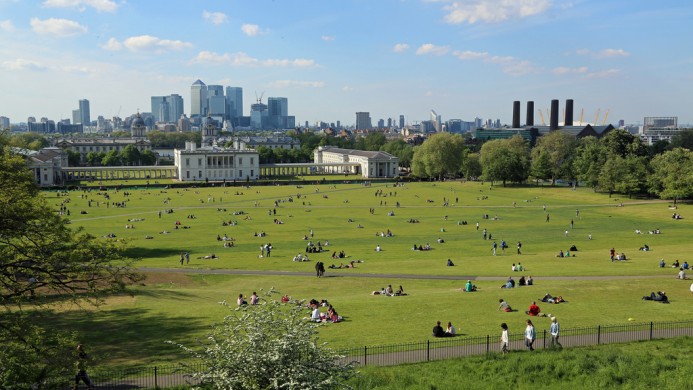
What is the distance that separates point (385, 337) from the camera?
22141 mm

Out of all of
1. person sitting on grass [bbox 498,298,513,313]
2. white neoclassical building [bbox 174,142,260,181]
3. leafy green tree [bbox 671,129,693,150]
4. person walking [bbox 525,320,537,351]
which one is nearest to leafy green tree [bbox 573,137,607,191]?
leafy green tree [bbox 671,129,693,150]

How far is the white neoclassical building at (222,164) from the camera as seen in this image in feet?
493

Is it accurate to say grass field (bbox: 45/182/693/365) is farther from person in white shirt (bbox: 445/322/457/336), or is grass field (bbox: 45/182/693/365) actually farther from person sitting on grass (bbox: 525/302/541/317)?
person in white shirt (bbox: 445/322/457/336)

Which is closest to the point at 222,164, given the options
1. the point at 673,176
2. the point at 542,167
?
the point at 542,167

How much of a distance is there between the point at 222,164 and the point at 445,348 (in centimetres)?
13870

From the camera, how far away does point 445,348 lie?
2039cm

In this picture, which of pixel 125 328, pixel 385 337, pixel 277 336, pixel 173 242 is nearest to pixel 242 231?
pixel 173 242

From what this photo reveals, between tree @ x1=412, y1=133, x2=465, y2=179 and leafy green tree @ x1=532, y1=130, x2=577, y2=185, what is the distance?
56.3 ft

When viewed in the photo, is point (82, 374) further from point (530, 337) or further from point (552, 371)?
point (530, 337)

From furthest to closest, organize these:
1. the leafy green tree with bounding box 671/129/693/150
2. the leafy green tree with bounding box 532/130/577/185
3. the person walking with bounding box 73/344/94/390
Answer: the leafy green tree with bounding box 671/129/693/150 → the leafy green tree with bounding box 532/130/577/185 → the person walking with bounding box 73/344/94/390

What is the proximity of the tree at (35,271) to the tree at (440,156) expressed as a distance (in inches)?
4373

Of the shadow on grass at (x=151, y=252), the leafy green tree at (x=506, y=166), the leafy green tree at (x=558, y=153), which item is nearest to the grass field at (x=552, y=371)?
the shadow on grass at (x=151, y=252)

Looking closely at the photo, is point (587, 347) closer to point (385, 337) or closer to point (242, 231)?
point (385, 337)

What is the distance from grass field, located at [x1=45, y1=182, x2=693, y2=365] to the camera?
967 inches
